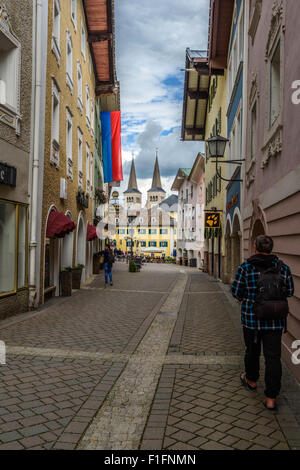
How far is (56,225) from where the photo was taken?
1231cm

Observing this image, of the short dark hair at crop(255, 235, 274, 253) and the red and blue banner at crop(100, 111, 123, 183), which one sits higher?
the red and blue banner at crop(100, 111, 123, 183)

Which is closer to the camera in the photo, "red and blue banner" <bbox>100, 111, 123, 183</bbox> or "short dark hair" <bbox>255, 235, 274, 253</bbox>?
"short dark hair" <bbox>255, 235, 274, 253</bbox>

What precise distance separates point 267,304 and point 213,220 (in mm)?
16776

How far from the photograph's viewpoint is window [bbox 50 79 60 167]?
13.0 metres

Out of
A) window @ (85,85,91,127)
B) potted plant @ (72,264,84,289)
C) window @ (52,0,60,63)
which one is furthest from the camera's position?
window @ (85,85,91,127)

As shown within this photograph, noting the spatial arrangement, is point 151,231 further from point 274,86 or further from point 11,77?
point 274,86

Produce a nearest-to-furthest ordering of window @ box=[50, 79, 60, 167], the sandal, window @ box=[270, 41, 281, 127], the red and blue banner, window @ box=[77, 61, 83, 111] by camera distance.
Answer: the sandal, window @ box=[270, 41, 281, 127], window @ box=[50, 79, 60, 167], window @ box=[77, 61, 83, 111], the red and blue banner

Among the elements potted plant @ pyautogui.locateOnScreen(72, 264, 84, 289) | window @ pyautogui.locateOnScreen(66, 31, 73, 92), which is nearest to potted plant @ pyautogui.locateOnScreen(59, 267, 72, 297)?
potted plant @ pyautogui.locateOnScreen(72, 264, 84, 289)

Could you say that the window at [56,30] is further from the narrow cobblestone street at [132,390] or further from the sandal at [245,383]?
the sandal at [245,383]

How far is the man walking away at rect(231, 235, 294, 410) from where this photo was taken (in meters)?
4.36

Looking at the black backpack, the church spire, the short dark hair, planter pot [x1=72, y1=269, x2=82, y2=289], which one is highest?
the church spire

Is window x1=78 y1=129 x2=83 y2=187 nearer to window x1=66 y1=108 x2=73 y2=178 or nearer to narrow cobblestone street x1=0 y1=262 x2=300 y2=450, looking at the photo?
window x1=66 y1=108 x2=73 y2=178

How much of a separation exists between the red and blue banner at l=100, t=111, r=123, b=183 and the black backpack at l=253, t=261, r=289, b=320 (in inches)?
845
